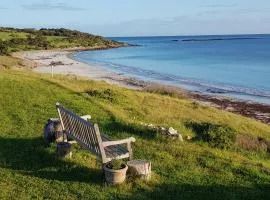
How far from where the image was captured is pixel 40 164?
10.8 m

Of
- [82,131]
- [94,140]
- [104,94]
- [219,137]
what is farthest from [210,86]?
[94,140]

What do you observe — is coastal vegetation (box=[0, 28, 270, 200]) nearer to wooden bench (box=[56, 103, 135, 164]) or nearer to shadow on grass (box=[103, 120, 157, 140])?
shadow on grass (box=[103, 120, 157, 140])

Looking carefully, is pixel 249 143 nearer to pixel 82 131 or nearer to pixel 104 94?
pixel 82 131

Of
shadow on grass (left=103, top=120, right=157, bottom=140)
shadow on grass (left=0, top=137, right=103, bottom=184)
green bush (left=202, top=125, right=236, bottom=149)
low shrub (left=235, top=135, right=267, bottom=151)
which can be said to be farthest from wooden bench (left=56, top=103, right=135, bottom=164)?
low shrub (left=235, top=135, right=267, bottom=151)

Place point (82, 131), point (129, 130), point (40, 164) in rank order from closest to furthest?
point (82, 131) < point (40, 164) < point (129, 130)

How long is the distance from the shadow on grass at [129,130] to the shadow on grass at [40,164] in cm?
257

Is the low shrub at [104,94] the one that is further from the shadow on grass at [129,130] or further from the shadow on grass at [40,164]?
the shadow on grass at [40,164]

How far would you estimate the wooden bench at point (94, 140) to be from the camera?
980cm

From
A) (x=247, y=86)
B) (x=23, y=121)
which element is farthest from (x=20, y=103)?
(x=247, y=86)

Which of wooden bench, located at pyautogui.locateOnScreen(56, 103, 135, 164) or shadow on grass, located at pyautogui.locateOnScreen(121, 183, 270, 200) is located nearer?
shadow on grass, located at pyautogui.locateOnScreen(121, 183, 270, 200)

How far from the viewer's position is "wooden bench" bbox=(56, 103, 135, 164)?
→ 32.2 feet

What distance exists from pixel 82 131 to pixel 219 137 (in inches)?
211

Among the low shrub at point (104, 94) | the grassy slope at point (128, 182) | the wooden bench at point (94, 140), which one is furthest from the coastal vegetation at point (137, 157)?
the low shrub at point (104, 94)

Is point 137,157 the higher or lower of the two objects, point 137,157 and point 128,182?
the lower
